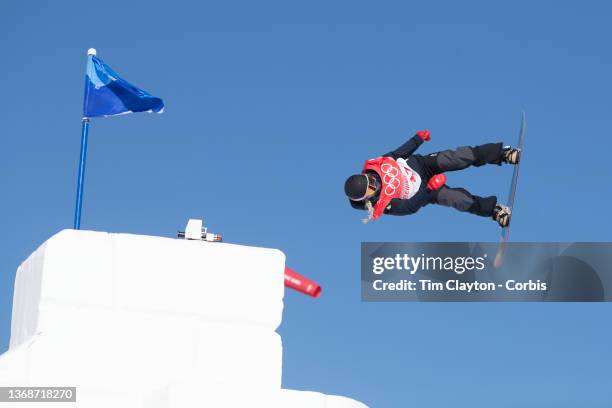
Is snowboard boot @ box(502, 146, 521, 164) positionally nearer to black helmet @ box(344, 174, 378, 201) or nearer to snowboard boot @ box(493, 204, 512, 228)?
snowboard boot @ box(493, 204, 512, 228)

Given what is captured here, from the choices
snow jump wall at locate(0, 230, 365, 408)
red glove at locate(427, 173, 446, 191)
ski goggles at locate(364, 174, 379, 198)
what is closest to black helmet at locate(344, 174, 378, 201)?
ski goggles at locate(364, 174, 379, 198)

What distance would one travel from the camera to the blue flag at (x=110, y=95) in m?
12.7

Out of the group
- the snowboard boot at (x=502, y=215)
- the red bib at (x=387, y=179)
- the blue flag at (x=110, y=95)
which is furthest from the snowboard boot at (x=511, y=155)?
the blue flag at (x=110, y=95)

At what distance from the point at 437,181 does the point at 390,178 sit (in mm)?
909

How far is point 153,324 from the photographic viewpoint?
8766 mm

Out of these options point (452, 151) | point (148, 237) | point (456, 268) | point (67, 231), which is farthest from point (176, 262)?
point (456, 268)

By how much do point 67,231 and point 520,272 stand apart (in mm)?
10019

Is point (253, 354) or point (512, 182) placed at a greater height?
point (512, 182)

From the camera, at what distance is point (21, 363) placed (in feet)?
27.2

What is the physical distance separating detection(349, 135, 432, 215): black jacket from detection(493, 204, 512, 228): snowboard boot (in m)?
1.04

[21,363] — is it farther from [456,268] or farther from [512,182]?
[456,268]

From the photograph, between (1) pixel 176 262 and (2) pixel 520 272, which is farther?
(2) pixel 520 272

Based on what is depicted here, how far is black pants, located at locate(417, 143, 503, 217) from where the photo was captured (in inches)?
537

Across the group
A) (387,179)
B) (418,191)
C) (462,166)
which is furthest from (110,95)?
(462,166)
